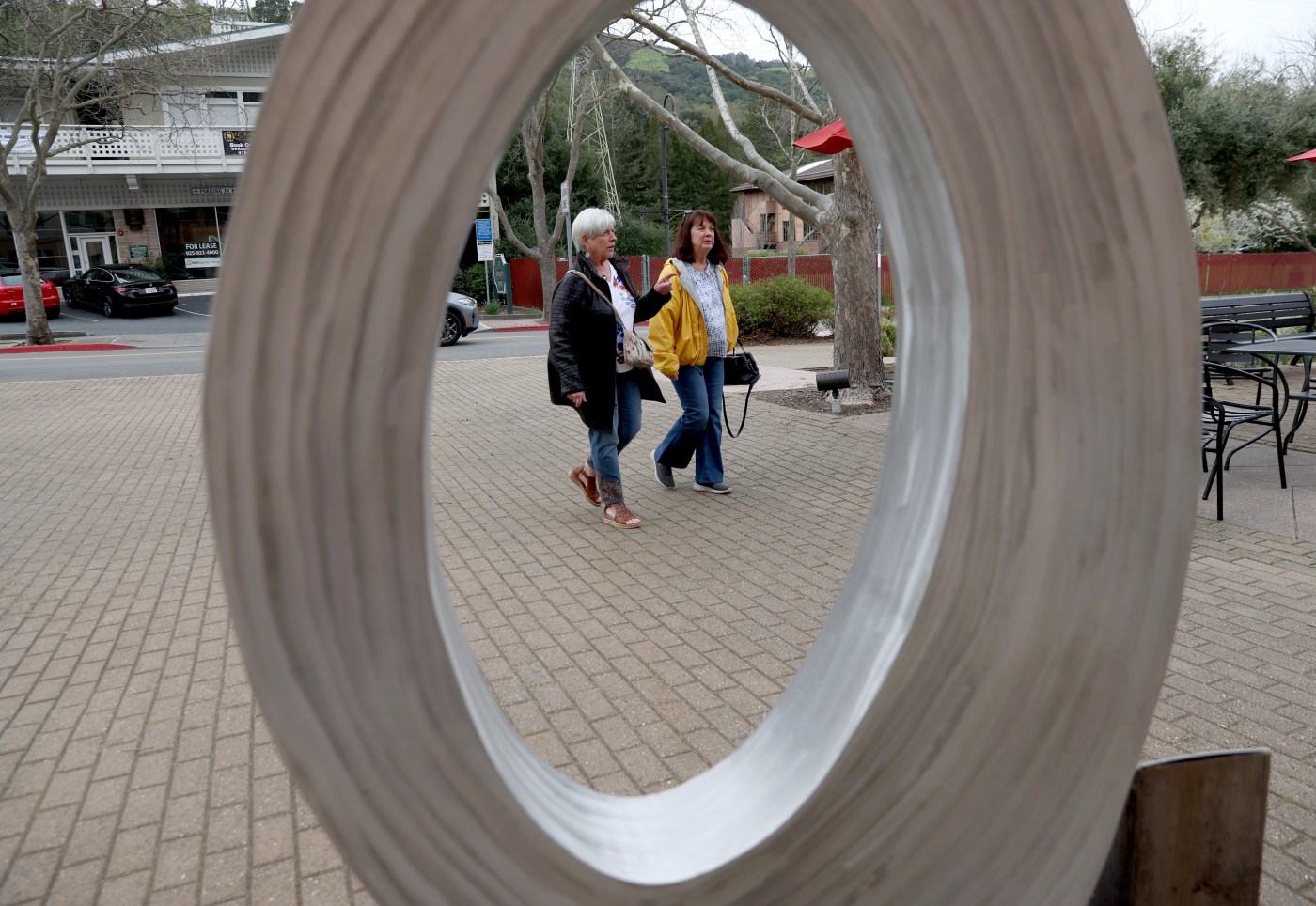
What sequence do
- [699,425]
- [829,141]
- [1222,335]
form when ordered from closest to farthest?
[699,425]
[829,141]
[1222,335]

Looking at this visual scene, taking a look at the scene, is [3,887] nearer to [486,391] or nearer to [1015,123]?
[1015,123]

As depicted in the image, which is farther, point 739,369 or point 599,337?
point 739,369

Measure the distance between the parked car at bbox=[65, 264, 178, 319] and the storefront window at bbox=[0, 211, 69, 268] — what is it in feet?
21.5

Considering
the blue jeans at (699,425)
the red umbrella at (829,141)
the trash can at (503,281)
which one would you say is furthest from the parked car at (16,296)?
the blue jeans at (699,425)

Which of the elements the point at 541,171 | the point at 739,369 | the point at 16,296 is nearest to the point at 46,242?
the point at 16,296

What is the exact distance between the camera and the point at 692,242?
18.9 ft

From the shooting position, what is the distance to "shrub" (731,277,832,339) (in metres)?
16.6

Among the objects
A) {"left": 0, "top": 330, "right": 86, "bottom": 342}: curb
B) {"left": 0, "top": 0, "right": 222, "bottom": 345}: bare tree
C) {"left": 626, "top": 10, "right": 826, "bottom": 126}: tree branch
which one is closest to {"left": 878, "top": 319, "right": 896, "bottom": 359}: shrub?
{"left": 626, "top": 10, "right": 826, "bottom": 126}: tree branch

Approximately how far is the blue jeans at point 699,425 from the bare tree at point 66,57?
15.8 m

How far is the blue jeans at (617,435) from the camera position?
5.63m

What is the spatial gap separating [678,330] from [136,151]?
32.3 metres

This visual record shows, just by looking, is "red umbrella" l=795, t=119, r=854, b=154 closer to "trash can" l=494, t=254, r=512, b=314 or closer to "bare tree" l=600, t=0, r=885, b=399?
"bare tree" l=600, t=0, r=885, b=399

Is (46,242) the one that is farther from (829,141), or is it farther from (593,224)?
(593,224)

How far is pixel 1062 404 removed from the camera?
1.59 metres
